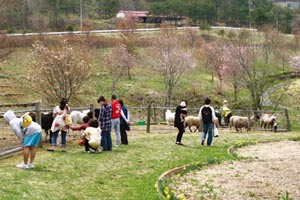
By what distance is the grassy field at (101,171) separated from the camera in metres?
9.47

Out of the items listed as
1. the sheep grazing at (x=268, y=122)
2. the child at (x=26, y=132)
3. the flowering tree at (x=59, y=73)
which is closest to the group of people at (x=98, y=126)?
the child at (x=26, y=132)

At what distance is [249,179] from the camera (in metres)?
11.6

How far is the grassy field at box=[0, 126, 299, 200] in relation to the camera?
9.47 metres

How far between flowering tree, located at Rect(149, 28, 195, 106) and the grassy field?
26.5 metres

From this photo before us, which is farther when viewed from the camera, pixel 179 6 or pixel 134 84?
pixel 179 6

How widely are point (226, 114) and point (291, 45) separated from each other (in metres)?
40.1

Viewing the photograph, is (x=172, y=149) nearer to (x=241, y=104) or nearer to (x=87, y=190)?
(x=87, y=190)

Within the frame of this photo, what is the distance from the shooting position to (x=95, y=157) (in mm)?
13484

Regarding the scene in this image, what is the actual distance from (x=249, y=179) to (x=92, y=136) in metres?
4.83

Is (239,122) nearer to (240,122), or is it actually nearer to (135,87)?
(240,122)

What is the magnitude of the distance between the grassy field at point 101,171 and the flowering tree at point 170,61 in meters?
26.5

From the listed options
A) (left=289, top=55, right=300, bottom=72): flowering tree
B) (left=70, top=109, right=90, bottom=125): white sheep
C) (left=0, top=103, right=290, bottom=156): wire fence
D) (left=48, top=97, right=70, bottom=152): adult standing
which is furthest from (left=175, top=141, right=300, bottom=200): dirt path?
(left=289, top=55, right=300, bottom=72): flowering tree

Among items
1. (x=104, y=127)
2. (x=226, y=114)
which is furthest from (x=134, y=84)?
(x=104, y=127)

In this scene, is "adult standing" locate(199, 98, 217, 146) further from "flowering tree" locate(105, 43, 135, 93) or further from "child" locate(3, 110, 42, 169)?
"flowering tree" locate(105, 43, 135, 93)
